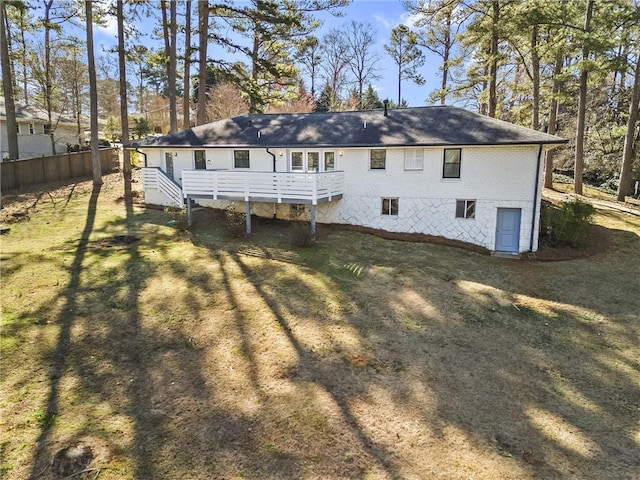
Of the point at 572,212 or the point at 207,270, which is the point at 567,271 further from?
the point at 207,270

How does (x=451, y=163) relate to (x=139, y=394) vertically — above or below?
above

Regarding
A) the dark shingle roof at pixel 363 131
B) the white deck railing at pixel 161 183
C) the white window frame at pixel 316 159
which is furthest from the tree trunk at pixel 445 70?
the white deck railing at pixel 161 183

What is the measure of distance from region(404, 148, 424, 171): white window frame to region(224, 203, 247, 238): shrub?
24.2 feet

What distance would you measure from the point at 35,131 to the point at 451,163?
32469 millimetres

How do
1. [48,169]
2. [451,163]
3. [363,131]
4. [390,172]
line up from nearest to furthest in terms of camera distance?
[451,163], [390,172], [363,131], [48,169]

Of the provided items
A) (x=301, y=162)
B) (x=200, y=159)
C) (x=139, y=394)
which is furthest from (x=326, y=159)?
(x=139, y=394)

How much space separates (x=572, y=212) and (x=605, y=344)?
857 cm

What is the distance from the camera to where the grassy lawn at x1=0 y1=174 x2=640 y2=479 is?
20.2ft

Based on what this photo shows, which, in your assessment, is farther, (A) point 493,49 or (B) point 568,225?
(A) point 493,49

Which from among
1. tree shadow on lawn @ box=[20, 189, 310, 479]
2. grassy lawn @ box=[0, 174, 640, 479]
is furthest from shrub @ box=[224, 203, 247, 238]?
tree shadow on lawn @ box=[20, 189, 310, 479]

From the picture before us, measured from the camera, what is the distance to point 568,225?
16.8 meters

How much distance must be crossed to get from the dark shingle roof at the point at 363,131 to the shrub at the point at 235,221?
3.04 metres

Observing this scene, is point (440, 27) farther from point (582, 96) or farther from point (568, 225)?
point (568, 225)

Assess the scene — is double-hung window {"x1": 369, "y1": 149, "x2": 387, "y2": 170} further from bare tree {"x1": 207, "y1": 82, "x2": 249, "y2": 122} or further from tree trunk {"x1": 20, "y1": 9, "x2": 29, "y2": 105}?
bare tree {"x1": 207, "y1": 82, "x2": 249, "y2": 122}
